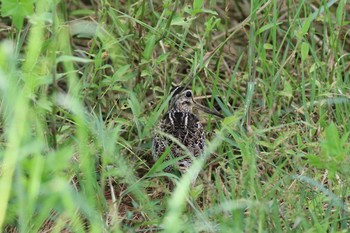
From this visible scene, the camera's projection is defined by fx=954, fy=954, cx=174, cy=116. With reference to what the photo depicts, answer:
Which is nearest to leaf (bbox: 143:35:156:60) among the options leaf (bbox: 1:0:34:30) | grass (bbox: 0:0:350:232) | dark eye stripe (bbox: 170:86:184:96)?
grass (bbox: 0:0:350:232)

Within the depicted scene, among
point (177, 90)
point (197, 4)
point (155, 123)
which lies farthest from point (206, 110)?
point (197, 4)

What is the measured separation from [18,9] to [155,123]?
118 cm

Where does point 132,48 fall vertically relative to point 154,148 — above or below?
above

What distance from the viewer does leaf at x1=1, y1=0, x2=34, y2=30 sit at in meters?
4.34

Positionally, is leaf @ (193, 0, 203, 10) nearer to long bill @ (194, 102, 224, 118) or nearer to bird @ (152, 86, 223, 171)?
bird @ (152, 86, 223, 171)

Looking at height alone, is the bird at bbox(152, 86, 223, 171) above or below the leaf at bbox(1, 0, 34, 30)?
below

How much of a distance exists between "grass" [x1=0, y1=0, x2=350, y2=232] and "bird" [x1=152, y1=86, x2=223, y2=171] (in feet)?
0.24

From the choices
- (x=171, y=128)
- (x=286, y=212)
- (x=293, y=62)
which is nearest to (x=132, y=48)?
(x=171, y=128)

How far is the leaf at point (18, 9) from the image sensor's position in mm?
4340

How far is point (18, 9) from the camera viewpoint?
436cm

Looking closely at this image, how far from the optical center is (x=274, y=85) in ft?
17.5

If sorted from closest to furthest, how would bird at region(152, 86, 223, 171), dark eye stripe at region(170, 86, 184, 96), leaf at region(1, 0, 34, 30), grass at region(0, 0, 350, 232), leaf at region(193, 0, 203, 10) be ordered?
grass at region(0, 0, 350, 232) → leaf at region(1, 0, 34, 30) → bird at region(152, 86, 223, 171) → leaf at region(193, 0, 203, 10) → dark eye stripe at region(170, 86, 184, 96)

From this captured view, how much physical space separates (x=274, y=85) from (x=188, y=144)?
2.28 feet

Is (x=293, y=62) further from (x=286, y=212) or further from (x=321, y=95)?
(x=286, y=212)
